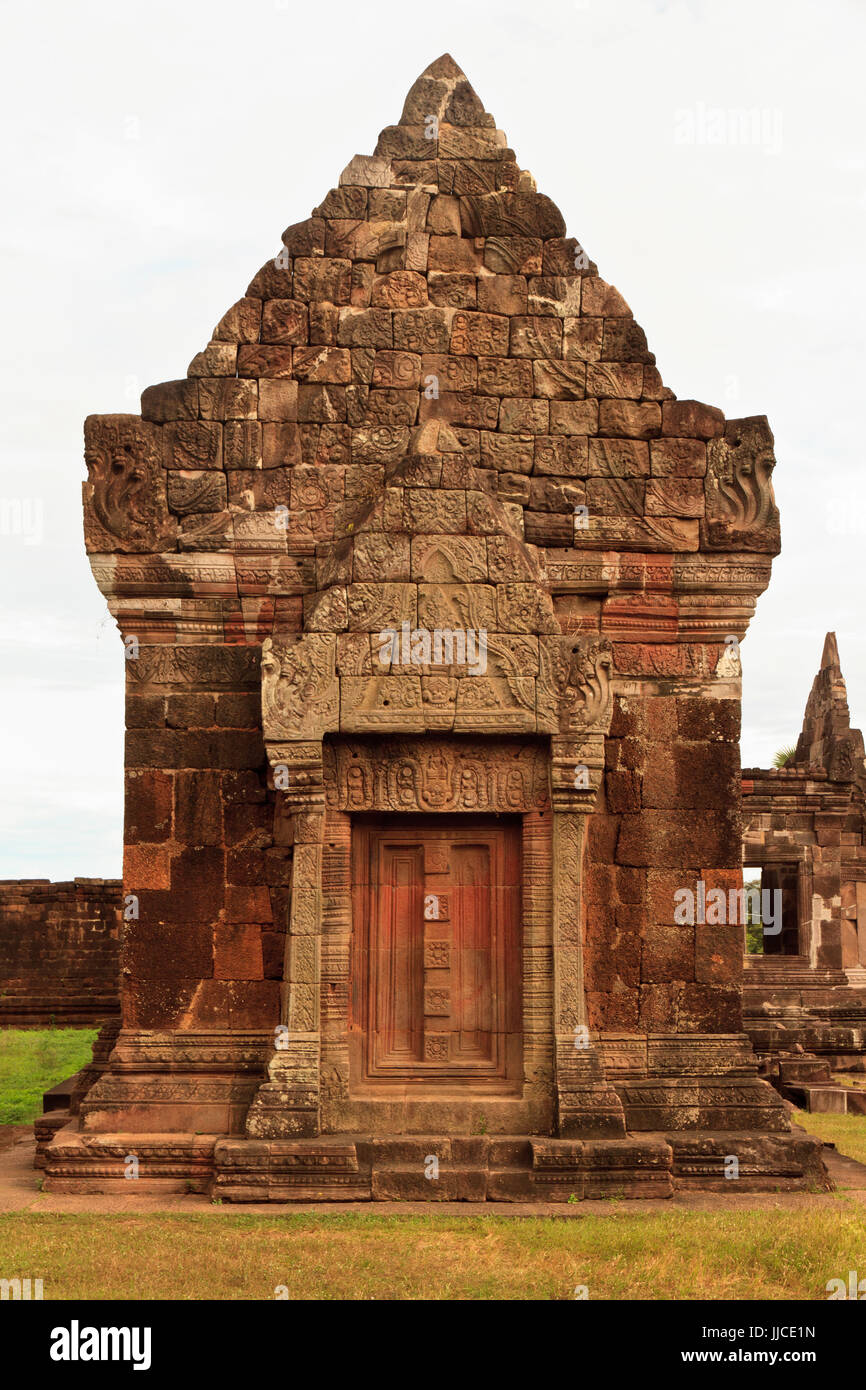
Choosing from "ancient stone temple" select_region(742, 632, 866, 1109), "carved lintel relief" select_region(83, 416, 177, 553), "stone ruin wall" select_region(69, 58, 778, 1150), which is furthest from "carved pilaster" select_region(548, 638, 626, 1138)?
"ancient stone temple" select_region(742, 632, 866, 1109)

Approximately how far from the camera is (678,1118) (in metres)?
10.5

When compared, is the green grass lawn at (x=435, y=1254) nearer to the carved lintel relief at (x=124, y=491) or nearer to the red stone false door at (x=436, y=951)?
the red stone false door at (x=436, y=951)

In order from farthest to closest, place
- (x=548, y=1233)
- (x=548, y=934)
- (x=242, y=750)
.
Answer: (x=242, y=750)
(x=548, y=934)
(x=548, y=1233)

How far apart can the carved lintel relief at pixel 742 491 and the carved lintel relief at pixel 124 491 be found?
4.20m

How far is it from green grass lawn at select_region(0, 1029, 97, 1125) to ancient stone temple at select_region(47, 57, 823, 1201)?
556 centimetres

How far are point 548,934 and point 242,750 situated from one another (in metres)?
2.69

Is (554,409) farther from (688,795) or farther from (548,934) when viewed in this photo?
(548,934)

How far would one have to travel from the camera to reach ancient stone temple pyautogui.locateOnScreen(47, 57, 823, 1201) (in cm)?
1025

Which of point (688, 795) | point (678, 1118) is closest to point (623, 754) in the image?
point (688, 795)

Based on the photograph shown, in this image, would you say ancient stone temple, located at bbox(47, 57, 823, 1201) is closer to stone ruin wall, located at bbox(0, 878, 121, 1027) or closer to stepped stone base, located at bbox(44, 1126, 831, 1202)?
stepped stone base, located at bbox(44, 1126, 831, 1202)

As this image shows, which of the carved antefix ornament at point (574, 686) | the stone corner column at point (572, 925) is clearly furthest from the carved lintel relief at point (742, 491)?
the stone corner column at point (572, 925)

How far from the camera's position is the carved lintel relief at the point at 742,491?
11305 millimetres

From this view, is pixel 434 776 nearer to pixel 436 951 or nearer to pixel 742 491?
pixel 436 951
